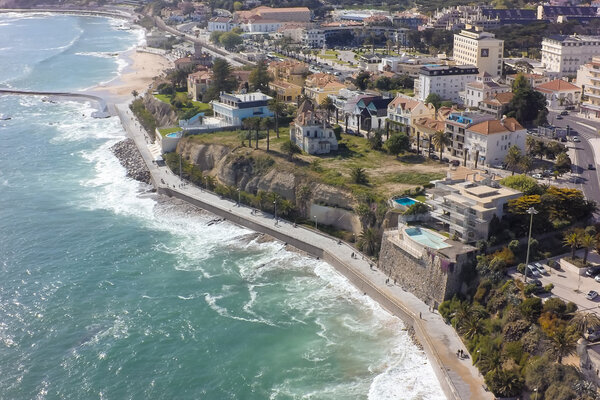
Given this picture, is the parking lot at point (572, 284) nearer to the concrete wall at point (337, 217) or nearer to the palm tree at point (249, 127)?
the concrete wall at point (337, 217)

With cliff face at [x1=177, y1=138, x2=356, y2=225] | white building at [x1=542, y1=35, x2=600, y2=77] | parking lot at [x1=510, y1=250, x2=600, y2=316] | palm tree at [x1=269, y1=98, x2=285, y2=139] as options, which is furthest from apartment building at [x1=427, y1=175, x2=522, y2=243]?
white building at [x1=542, y1=35, x2=600, y2=77]

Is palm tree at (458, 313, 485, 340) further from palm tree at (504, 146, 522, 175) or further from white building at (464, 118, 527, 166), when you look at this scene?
white building at (464, 118, 527, 166)

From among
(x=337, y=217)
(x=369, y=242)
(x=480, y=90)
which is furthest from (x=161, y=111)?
(x=369, y=242)

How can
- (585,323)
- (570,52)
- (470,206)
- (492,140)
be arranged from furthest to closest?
(570,52), (492,140), (470,206), (585,323)

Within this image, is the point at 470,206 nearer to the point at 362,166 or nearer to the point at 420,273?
the point at 420,273

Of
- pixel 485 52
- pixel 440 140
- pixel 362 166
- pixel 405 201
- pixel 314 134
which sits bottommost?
pixel 405 201

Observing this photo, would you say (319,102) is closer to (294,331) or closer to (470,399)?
(294,331)

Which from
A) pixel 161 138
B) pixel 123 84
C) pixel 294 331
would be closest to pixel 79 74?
pixel 123 84
